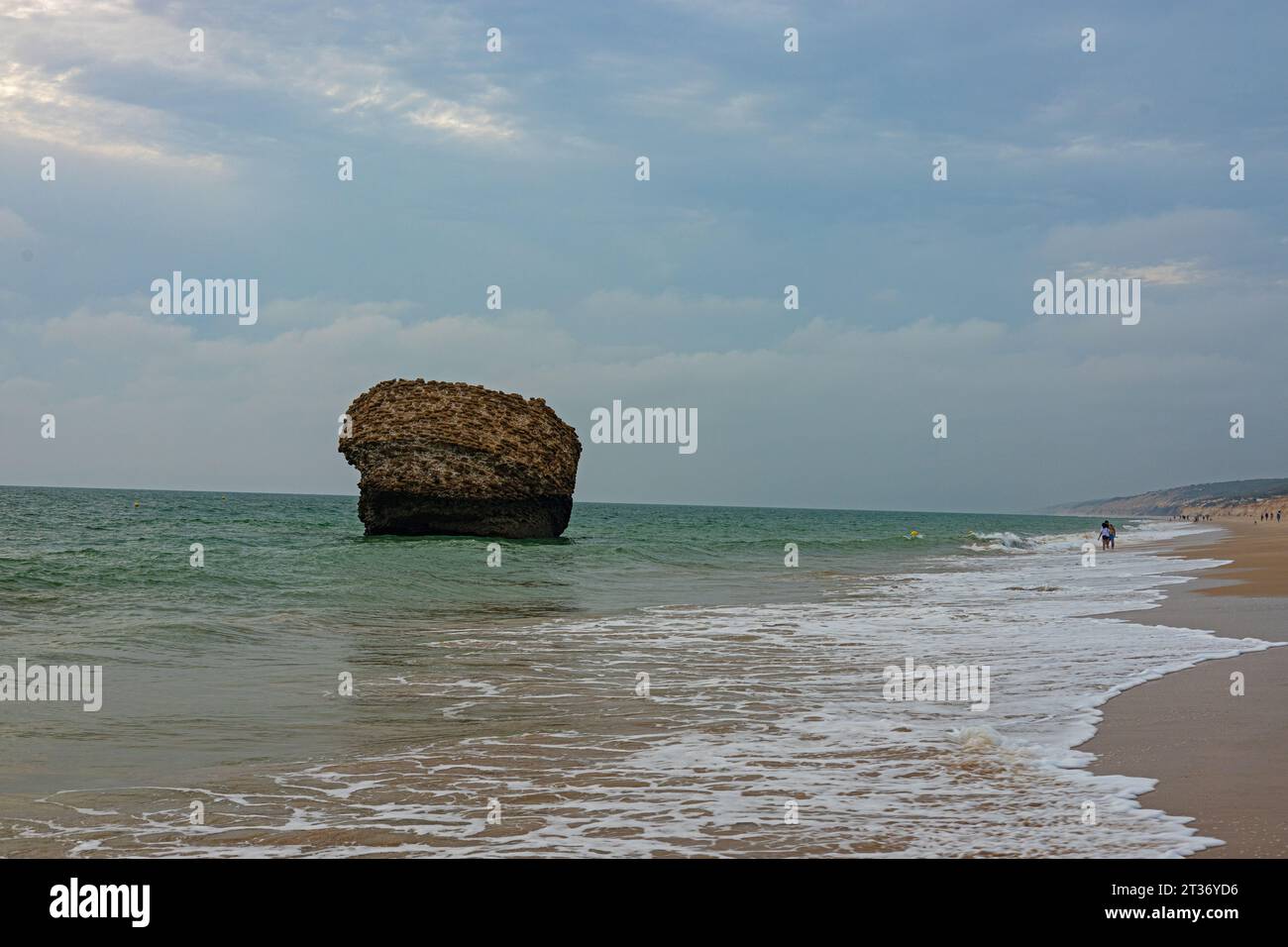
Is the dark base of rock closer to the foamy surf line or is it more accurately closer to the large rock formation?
the large rock formation

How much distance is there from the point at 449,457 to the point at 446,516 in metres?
2.21

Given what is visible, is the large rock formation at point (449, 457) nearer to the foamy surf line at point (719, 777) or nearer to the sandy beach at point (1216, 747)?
the foamy surf line at point (719, 777)

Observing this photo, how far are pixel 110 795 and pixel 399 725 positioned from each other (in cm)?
226

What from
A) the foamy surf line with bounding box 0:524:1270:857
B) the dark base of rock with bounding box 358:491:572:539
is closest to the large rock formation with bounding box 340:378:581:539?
the dark base of rock with bounding box 358:491:572:539

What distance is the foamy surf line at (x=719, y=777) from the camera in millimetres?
4676

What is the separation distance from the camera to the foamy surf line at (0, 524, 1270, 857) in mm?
4676

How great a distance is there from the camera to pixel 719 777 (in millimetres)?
5891

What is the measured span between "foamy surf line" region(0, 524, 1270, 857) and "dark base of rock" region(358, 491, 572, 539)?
25.2 m

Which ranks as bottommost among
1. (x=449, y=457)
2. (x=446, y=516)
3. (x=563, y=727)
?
(x=563, y=727)

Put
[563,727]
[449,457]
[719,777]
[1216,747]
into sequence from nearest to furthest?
[719,777] < [1216,747] < [563,727] < [449,457]

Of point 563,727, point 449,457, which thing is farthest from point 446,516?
point 563,727

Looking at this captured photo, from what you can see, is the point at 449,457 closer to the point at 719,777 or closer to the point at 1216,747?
the point at 719,777
